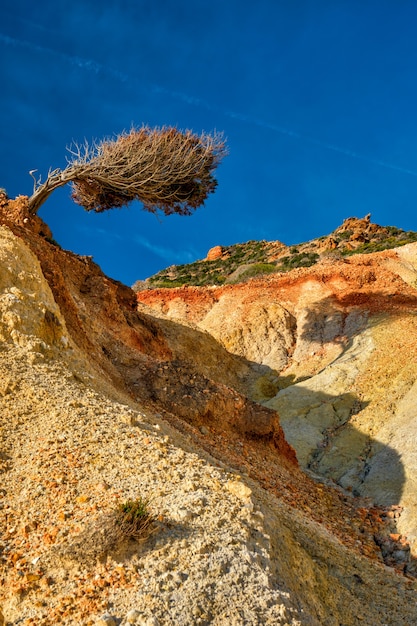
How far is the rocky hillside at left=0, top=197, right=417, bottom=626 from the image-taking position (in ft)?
16.9

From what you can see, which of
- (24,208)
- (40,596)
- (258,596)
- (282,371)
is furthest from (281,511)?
(282,371)

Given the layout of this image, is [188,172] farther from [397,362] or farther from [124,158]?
[397,362]

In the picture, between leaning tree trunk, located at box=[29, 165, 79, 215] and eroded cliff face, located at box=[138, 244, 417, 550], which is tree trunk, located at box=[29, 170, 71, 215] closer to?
leaning tree trunk, located at box=[29, 165, 79, 215]

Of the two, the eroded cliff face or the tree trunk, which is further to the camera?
the tree trunk

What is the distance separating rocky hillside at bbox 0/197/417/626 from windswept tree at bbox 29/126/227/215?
101 inches

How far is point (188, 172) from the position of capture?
806 inches

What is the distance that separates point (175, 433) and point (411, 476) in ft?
25.6

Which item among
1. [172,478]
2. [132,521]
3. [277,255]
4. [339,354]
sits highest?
[277,255]

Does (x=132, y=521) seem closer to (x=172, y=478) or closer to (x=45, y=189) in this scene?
(x=172, y=478)

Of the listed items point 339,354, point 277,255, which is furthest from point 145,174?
point 277,255

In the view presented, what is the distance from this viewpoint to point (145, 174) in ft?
65.0

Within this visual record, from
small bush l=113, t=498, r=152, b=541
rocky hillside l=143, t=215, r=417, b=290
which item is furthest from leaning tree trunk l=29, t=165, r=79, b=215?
rocky hillside l=143, t=215, r=417, b=290

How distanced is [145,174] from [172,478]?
1491 centimetres

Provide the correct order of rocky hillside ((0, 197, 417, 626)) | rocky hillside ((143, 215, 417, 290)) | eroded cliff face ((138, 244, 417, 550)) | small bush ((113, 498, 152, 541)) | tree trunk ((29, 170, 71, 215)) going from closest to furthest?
rocky hillside ((0, 197, 417, 626))
small bush ((113, 498, 152, 541))
eroded cliff face ((138, 244, 417, 550))
tree trunk ((29, 170, 71, 215))
rocky hillside ((143, 215, 417, 290))
